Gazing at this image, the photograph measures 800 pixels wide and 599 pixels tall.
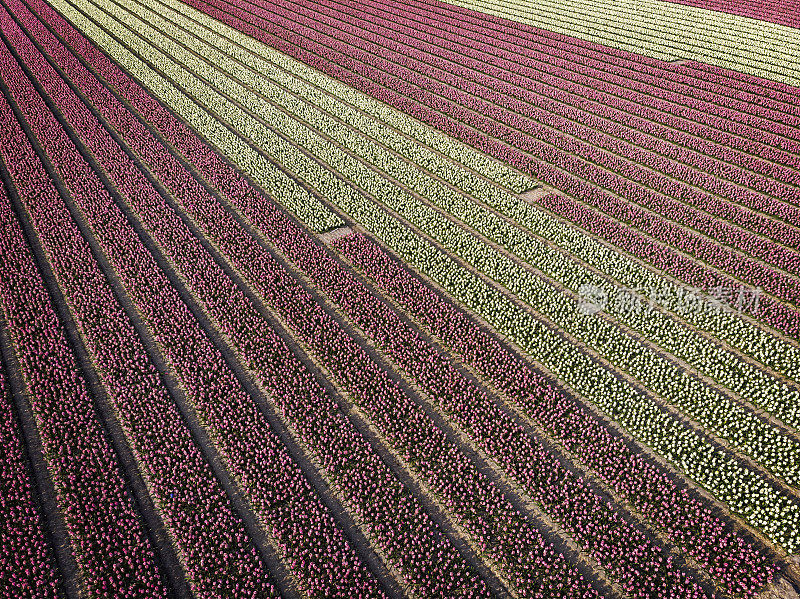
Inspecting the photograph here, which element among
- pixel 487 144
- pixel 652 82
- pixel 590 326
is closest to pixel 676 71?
pixel 652 82

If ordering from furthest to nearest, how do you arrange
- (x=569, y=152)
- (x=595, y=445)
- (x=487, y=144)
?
(x=487, y=144) → (x=569, y=152) → (x=595, y=445)

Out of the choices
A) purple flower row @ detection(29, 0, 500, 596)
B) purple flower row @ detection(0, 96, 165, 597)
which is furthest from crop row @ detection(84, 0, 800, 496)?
purple flower row @ detection(0, 96, 165, 597)

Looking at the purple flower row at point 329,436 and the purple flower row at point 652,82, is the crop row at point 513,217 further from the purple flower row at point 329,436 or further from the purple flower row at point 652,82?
the purple flower row at point 652,82

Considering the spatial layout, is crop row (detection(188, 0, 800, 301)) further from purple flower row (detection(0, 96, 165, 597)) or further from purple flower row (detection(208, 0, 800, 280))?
purple flower row (detection(0, 96, 165, 597))

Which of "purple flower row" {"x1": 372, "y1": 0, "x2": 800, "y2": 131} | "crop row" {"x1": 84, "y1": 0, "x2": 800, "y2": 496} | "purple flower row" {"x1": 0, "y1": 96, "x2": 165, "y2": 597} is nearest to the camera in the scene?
"purple flower row" {"x1": 0, "y1": 96, "x2": 165, "y2": 597}

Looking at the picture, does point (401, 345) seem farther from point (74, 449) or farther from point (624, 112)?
point (624, 112)

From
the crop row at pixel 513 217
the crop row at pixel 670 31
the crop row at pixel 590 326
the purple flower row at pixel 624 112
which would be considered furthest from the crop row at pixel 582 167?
the crop row at pixel 670 31

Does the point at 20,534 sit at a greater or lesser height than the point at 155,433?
lesser
